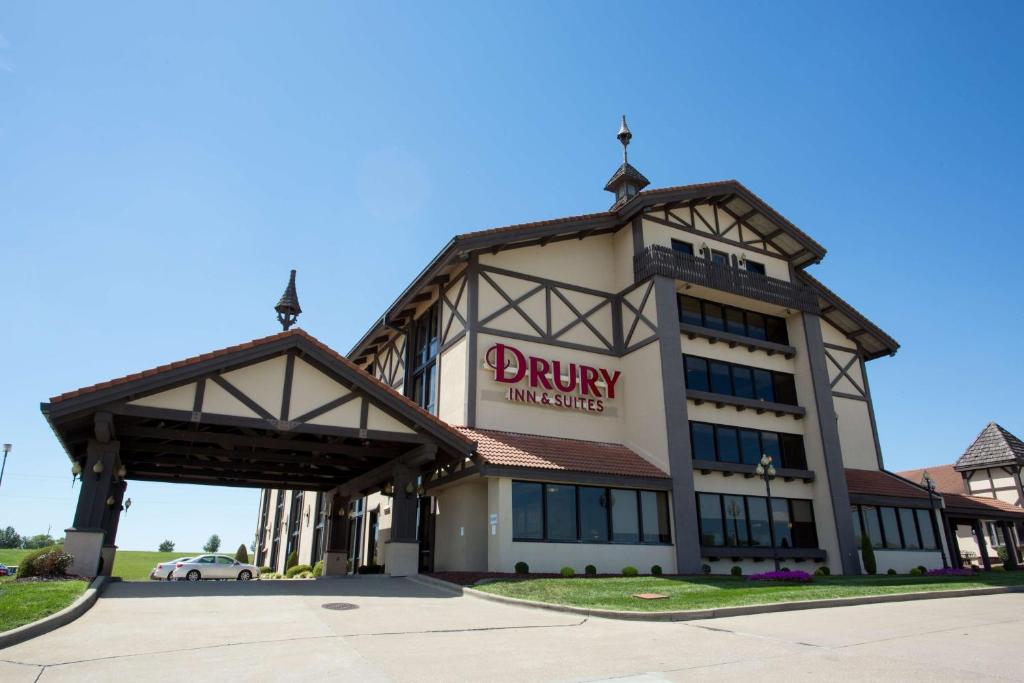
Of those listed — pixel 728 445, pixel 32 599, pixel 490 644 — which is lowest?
pixel 490 644

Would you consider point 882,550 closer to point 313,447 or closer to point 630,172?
point 630,172

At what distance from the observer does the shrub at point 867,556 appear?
25.8 metres

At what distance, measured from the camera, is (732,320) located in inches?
1144

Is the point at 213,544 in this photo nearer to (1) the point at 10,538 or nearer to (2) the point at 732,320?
(1) the point at 10,538

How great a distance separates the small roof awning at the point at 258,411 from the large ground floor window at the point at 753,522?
1014 cm

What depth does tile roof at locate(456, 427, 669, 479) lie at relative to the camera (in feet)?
69.5

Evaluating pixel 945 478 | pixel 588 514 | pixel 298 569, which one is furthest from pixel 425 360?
pixel 945 478

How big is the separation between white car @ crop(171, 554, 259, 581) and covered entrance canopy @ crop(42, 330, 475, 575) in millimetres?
10144

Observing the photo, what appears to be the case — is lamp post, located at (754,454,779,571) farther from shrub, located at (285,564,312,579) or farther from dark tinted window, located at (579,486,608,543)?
shrub, located at (285,564,312,579)

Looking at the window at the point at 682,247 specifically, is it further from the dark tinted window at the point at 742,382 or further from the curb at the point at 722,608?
the curb at the point at 722,608

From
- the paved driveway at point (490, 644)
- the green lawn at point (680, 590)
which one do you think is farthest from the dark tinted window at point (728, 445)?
the paved driveway at point (490, 644)

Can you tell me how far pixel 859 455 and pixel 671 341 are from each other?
43.6ft

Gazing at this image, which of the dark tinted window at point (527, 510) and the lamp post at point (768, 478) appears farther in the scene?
the lamp post at point (768, 478)

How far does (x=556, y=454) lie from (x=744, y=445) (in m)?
8.73
